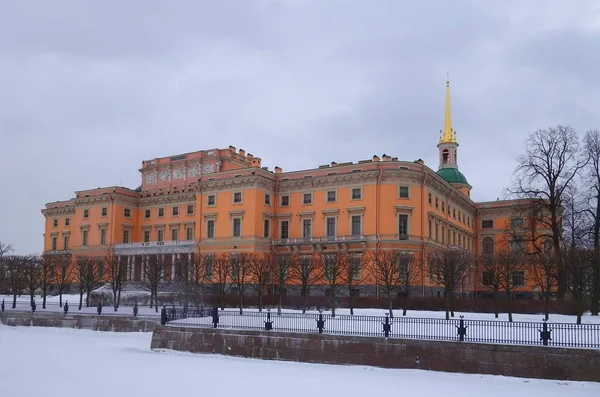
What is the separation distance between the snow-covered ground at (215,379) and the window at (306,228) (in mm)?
34805

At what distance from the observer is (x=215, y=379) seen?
1869cm

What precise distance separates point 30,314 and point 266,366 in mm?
23793

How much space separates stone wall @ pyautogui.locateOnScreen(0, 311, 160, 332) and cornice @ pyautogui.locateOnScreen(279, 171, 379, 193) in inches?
1091

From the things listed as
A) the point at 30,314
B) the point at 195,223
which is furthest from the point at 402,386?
the point at 195,223

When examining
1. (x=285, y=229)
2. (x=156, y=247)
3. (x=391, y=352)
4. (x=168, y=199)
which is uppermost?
(x=168, y=199)

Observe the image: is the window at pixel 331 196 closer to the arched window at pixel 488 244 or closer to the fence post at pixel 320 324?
the arched window at pixel 488 244

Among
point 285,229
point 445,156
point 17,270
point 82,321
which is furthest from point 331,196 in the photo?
point 17,270

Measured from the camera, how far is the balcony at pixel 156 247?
63.6m

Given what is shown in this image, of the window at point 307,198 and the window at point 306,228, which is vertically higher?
the window at point 307,198

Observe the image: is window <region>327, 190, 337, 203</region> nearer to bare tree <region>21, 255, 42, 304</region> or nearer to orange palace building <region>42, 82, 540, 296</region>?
orange palace building <region>42, 82, 540, 296</region>

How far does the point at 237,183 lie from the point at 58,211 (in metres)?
33.1

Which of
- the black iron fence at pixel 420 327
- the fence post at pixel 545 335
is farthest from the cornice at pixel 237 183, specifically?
the fence post at pixel 545 335

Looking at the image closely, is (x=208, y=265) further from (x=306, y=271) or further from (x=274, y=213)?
(x=274, y=213)

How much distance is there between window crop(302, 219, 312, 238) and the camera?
194ft
